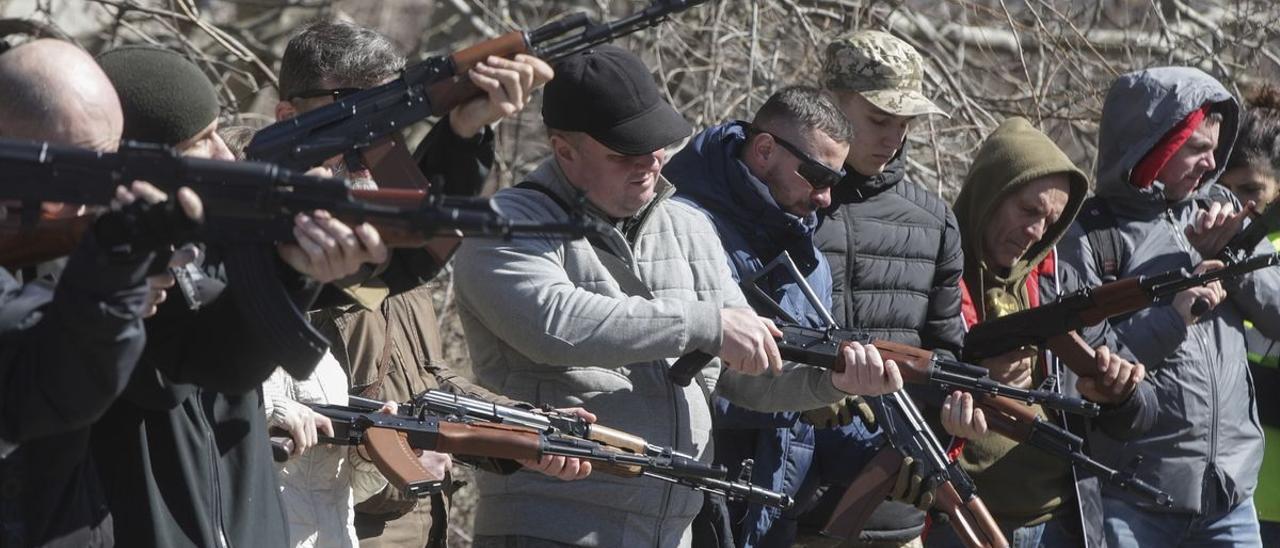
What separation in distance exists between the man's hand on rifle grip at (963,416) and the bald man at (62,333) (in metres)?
2.97

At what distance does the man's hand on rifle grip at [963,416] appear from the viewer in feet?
16.9

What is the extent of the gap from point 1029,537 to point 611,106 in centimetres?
234

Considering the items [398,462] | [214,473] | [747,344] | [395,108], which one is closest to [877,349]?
[747,344]

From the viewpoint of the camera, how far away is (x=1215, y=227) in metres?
5.99

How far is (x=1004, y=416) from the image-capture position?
5.25 metres

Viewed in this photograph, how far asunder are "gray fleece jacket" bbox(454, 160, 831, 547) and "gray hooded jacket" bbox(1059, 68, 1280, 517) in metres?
1.73

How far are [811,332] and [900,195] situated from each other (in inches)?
41.8

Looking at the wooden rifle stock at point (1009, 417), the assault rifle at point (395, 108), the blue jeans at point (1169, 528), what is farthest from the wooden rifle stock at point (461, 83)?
the blue jeans at point (1169, 528)

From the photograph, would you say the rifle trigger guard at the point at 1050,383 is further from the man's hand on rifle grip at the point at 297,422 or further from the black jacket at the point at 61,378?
the black jacket at the point at 61,378

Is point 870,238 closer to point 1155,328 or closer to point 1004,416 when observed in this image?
point 1004,416

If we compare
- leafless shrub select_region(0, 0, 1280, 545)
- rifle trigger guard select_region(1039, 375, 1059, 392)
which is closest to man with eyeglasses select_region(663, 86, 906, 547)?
rifle trigger guard select_region(1039, 375, 1059, 392)

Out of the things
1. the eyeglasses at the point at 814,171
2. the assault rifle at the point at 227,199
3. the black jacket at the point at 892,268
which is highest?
the assault rifle at the point at 227,199

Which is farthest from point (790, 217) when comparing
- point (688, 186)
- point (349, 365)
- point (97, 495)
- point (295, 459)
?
point (97, 495)

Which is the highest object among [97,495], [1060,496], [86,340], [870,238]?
[86,340]
